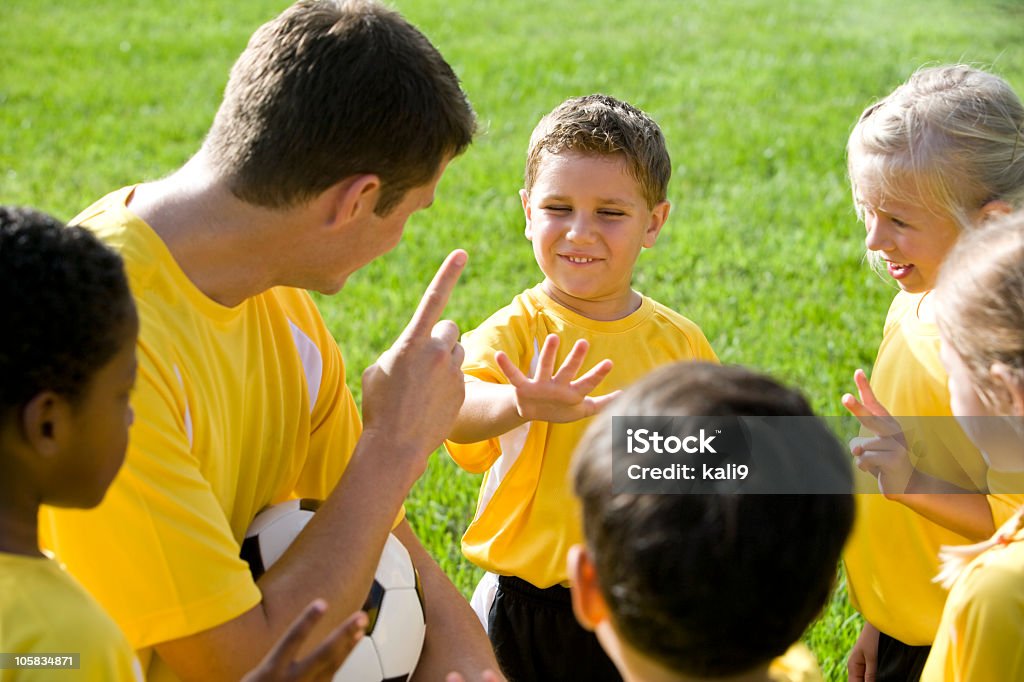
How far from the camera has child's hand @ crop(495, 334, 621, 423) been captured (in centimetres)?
281

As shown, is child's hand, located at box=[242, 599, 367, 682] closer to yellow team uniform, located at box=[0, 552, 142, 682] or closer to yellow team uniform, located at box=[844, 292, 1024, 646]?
yellow team uniform, located at box=[0, 552, 142, 682]

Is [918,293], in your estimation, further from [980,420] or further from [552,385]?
[552,385]

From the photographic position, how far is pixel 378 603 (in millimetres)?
2631

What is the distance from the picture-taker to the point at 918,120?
314cm

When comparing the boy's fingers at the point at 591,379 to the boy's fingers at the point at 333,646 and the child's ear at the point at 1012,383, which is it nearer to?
the child's ear at the point at 1012,383

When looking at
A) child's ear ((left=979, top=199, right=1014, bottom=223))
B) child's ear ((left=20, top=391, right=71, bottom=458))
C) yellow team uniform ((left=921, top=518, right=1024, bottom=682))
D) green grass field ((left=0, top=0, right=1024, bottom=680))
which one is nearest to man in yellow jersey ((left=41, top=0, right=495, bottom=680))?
child's ear ((left=20, top=391, right=71, bottom=458))

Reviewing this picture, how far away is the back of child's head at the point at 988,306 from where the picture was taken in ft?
7.17

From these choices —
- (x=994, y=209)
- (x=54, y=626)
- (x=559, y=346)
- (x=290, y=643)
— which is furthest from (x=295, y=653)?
(x=994, y=209)

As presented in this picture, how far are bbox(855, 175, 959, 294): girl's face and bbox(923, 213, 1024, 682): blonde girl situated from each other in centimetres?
68

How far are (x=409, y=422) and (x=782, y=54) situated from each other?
10.0 m

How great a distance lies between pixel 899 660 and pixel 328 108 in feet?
6.96

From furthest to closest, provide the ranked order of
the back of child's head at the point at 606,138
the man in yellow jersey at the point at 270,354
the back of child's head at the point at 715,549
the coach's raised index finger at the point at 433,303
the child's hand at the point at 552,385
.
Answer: the back of child's head at the point at 606,138 < the child's hand at the point at 552,385 < the coach's raised index finger at the point at 433,303 < the man in yellow jersey at the point at 270,354 < the back of child's head at the point at 715,549

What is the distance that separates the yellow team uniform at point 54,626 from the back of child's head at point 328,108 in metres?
0.98

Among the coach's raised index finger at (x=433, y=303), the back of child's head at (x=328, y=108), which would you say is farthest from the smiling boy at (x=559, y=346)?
the back of child's head at (x=328, y=108)
